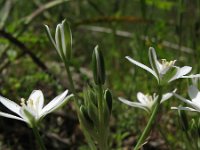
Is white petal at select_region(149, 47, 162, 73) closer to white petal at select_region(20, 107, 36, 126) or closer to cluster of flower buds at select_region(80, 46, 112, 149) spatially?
cluster of flower buds at select_region(80, 46, 112, 149)

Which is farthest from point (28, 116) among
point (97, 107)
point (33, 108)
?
point (97, 107)

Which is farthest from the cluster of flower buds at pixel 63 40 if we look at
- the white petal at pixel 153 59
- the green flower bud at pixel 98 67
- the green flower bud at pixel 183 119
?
the green flower bud at pixel 183 119

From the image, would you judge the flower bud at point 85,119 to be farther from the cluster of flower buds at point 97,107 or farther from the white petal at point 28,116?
the white petal at point 28,116

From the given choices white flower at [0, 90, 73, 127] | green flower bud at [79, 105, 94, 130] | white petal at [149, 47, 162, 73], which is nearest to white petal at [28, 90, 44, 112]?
white flower at [0, 90, 73, 127]

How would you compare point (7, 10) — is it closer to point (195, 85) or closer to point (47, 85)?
point (47, 85)

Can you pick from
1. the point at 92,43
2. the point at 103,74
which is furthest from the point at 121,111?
the point at 92,43

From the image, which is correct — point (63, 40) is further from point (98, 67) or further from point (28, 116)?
point (28, 116)
